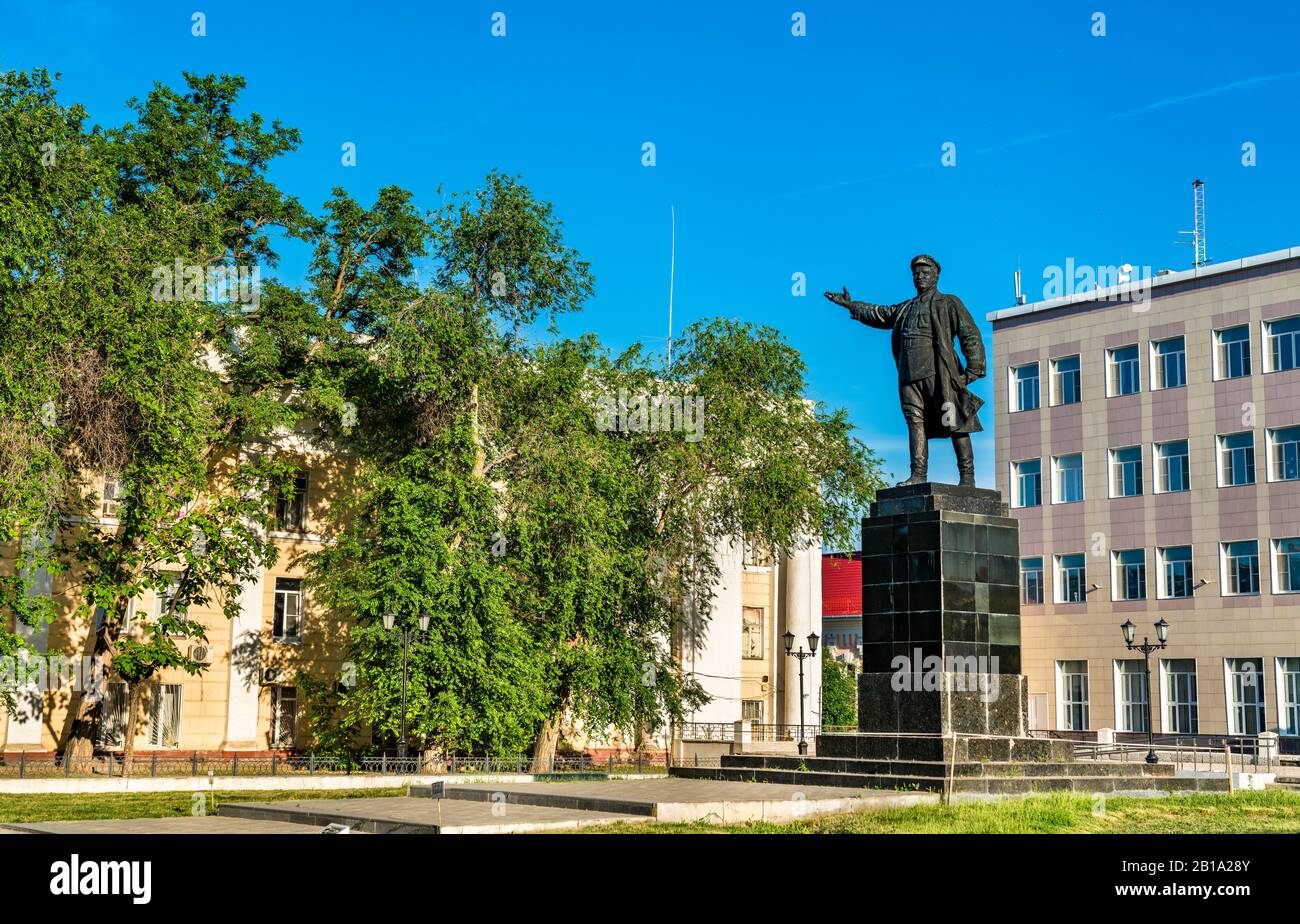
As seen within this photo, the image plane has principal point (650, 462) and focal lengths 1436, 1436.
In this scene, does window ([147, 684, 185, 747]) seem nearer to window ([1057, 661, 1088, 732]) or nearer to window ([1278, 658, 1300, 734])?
window ([1057, 661, 1088, 732])

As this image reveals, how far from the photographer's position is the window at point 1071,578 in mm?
53344

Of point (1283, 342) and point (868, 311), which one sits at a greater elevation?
point (1283, 342)

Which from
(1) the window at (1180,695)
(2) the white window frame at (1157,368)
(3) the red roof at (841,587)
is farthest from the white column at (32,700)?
→ (3) the red roof at (841,587)

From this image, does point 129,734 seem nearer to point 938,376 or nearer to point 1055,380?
point 938,376

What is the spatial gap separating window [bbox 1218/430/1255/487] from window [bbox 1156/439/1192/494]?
1239 millimetres

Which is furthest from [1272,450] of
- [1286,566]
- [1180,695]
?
[1180,695]

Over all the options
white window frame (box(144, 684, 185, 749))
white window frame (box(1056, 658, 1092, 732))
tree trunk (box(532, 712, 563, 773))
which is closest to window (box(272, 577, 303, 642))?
white window frame (box(144, 684, 185, 749))

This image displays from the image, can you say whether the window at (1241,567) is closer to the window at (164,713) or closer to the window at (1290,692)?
the window at (1290,692)

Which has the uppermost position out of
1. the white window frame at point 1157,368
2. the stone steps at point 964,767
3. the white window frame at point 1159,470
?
the white window frame at point 1157,368

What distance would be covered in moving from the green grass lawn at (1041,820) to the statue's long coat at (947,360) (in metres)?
6.35

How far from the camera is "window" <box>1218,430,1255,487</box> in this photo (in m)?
48.3

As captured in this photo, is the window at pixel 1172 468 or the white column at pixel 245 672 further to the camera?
the window at pixel 1172 468

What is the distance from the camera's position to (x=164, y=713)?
40.0m

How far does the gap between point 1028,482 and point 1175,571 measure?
6.90 m
